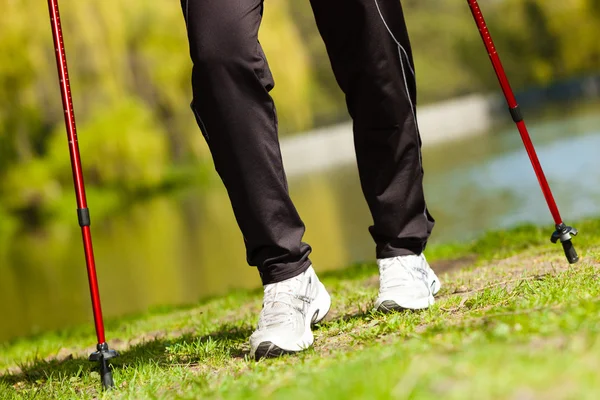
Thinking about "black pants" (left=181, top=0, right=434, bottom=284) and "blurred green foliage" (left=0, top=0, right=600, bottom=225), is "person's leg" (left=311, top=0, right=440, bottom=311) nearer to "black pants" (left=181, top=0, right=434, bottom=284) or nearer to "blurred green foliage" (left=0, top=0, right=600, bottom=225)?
"black pants" (left=181, top=0, right=434, bottom=284)

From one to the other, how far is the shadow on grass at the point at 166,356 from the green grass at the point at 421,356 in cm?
1

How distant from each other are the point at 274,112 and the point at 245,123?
0.49 ft

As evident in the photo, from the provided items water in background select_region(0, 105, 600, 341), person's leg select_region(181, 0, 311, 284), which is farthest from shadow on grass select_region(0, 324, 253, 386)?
water in background select_region(0, 105, 600, 341)

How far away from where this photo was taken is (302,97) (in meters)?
24.9

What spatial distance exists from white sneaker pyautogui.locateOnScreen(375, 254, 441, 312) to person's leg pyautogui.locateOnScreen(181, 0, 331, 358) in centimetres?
38

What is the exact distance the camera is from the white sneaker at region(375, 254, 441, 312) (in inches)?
116

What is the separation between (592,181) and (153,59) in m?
15.0

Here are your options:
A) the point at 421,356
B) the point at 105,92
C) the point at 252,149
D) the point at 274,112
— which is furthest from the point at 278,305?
the point at 105,92

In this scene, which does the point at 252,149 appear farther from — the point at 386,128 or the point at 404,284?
the point at 404,284

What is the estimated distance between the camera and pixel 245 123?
8.59ft

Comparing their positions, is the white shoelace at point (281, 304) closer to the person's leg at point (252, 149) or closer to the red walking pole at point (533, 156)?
the person's leg at point (252, 149)

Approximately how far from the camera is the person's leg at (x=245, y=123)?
258cm

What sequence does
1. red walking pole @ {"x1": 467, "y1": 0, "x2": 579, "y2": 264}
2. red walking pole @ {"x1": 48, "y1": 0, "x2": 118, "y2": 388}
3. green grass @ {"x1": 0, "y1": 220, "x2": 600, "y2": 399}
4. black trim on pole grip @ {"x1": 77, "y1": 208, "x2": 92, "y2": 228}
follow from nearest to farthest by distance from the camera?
1. green grass @ {"x1": 0, "y1": 220, "x2": 600, "y2": 399}
2. red walking pole @ {"x1": 48, "y1": 0, "x2": 118, "y2": 388}
3. black trim on pole grip @ {"x1": 77, "y1": 208, "x2": 92, "y2": 228}
4. red walking pole @ {"x1": 467, "y1": 0, "x2": 579, "y2": 264}

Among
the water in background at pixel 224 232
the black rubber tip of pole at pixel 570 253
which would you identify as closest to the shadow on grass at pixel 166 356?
the black rubber tip of pole at pixel 570 253
